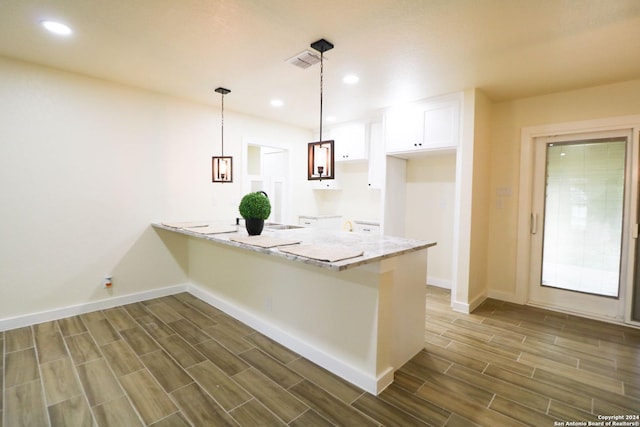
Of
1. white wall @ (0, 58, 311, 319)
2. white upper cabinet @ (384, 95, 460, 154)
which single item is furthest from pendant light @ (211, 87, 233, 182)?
white upper cabinet @ (384, 95, 460, 154)

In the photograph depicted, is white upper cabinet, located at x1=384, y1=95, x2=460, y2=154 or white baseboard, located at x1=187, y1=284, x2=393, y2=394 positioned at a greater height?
white upper cabinet, located at x1=384, y1=95, x2=460, y2=154

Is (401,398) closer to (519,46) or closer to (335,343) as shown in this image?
(335,343)

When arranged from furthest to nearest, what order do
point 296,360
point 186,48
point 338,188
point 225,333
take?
point 338,188
point 225,333
point 186,48
point 296,360

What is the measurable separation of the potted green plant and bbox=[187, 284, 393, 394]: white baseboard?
0.86 m

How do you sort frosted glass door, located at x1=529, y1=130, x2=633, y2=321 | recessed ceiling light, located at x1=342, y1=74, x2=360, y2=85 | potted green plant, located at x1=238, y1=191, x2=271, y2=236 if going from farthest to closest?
frosted glass door, located at x1=529, y1=130, x2=633, y2=321, recessed ceiling light, located at x1=342, y1=74, x2=360, y2=85, potted green plant, located at x1=238, y1=191, x2=271, y2=236

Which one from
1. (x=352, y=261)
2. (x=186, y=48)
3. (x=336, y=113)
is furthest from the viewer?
(x=336, y=113)

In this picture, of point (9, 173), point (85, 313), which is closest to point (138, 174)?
point (9, 173)

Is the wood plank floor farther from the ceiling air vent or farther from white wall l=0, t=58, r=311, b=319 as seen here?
the ceiling air vent

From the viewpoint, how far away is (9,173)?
2850 mm

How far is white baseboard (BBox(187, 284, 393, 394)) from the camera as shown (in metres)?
2.04

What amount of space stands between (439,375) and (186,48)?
327 centimetres

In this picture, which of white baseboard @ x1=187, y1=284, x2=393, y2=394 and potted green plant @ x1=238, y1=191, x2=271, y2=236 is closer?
white baseboard @ x1=187, y1=284, x2=393, y2=394

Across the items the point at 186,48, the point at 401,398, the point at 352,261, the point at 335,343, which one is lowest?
the point at 401,398

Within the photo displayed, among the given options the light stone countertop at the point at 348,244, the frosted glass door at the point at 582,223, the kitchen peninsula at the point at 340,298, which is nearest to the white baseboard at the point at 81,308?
the light stone countertop at the point at 348,244
